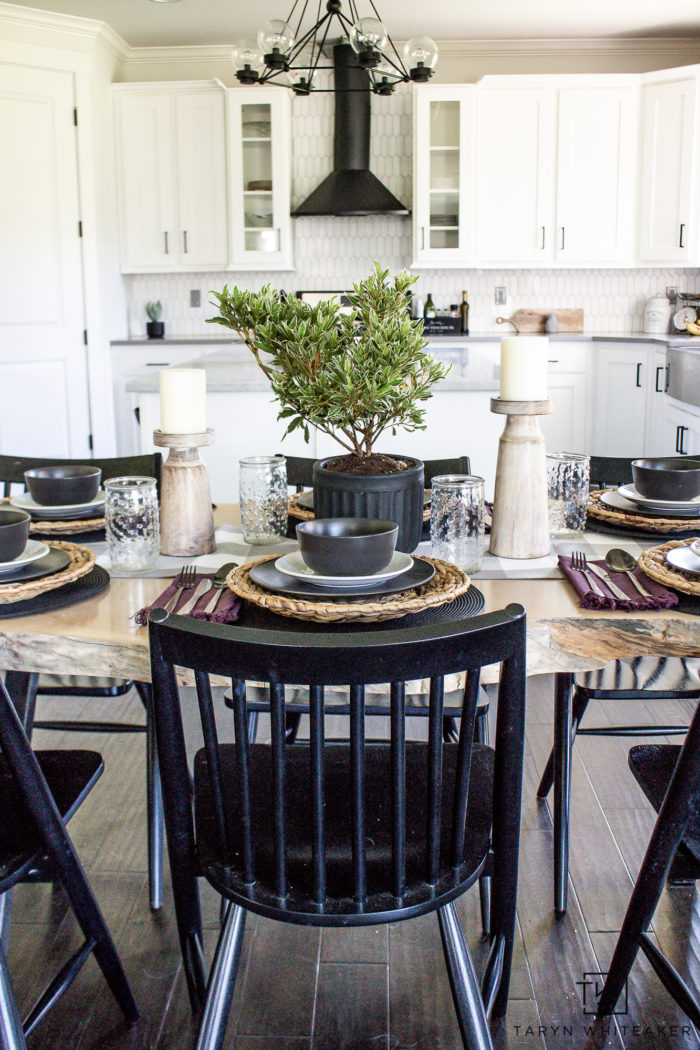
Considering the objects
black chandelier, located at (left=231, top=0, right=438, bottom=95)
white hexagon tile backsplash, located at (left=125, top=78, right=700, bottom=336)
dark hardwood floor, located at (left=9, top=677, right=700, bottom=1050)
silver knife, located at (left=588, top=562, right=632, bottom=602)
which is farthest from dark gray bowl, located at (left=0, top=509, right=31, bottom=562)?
white hexagon tile backsplash, located at (left=125, top=78, right=700, bottom=336)

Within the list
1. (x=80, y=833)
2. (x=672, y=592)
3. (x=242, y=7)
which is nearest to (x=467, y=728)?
(x=672, y=592)

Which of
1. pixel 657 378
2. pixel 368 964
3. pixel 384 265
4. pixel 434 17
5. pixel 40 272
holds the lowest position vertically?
pixel 368 964

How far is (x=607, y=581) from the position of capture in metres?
1.41

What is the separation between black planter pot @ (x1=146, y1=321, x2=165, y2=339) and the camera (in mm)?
5785

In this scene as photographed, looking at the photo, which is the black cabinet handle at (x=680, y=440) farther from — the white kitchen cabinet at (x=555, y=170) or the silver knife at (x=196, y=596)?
the silver knife at (x=196, y=596)

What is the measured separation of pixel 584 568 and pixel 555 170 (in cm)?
455

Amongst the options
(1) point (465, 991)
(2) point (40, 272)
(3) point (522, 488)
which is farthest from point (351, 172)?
(1) point (465, 991)

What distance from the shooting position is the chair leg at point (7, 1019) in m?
1.15

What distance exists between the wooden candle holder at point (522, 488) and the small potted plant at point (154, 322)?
454 cm

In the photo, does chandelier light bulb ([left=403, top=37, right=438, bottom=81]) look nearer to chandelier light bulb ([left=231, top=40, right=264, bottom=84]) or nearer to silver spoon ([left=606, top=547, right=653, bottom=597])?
chandelier light bulb ([left=231, top=40, right=264, bottom=84])

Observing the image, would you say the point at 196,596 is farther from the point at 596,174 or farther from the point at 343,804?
the point at 596,174

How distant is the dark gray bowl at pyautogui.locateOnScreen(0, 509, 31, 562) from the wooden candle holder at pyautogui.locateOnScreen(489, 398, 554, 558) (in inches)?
30.4

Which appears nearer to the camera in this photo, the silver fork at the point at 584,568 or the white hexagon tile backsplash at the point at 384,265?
the silver fork at the point at 584,568

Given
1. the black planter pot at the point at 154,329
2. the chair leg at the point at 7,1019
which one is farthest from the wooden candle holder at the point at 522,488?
the black planter pot at the point at 154,329
